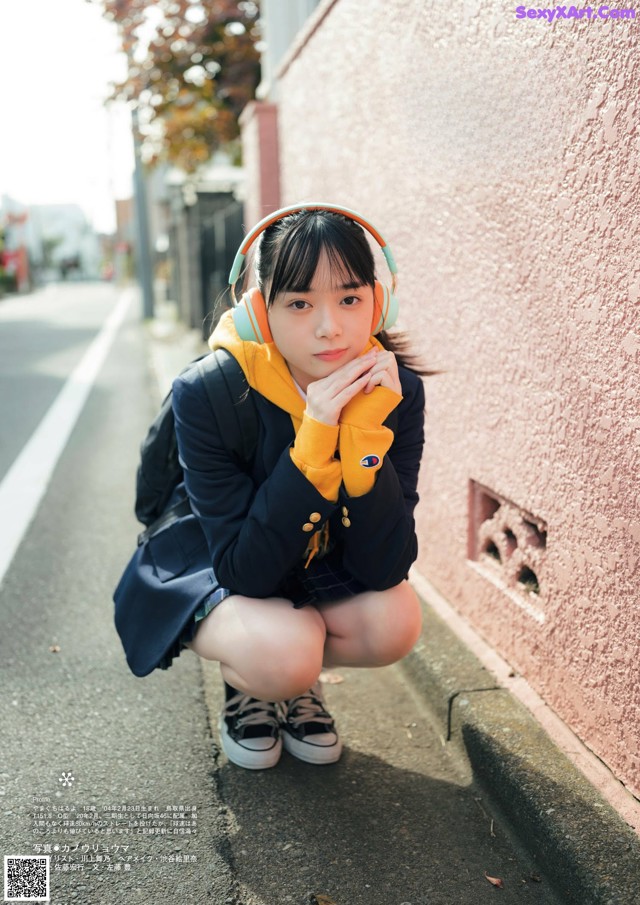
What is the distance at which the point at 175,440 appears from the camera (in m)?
2.50

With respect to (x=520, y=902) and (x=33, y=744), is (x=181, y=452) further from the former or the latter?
(x=520, y=902)

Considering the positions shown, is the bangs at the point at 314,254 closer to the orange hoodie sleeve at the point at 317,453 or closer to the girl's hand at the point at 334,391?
the girl's hand at the point at 334,391

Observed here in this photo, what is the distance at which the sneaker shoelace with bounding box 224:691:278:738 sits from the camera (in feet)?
8.16

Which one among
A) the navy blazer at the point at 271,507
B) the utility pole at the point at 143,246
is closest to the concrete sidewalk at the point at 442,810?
the navy blazer at the point at 271,507

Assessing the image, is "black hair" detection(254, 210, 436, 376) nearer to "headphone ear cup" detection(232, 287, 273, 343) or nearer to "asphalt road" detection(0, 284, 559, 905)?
"headphone ear cup" detection(232, 287, 273, 343)

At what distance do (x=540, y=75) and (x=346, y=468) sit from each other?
108 centimetres

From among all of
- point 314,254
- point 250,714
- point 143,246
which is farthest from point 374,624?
point 143,246

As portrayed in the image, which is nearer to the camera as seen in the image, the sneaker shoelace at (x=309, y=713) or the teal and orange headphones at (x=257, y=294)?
the teal and orange headphones at (x=257, y=294)

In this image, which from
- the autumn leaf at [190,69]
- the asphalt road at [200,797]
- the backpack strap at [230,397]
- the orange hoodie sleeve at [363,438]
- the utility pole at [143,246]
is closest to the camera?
the asphalt road at [200,797]

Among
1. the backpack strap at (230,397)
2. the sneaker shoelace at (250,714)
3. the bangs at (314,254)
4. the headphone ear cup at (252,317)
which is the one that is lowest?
the sneaker shoelace at (250,714)

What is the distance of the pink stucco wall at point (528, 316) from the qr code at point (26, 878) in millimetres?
1302

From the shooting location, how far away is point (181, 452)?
2297mm

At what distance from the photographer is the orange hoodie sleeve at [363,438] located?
7.02 ft

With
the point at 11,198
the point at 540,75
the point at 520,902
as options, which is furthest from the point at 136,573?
the point at 11,198
